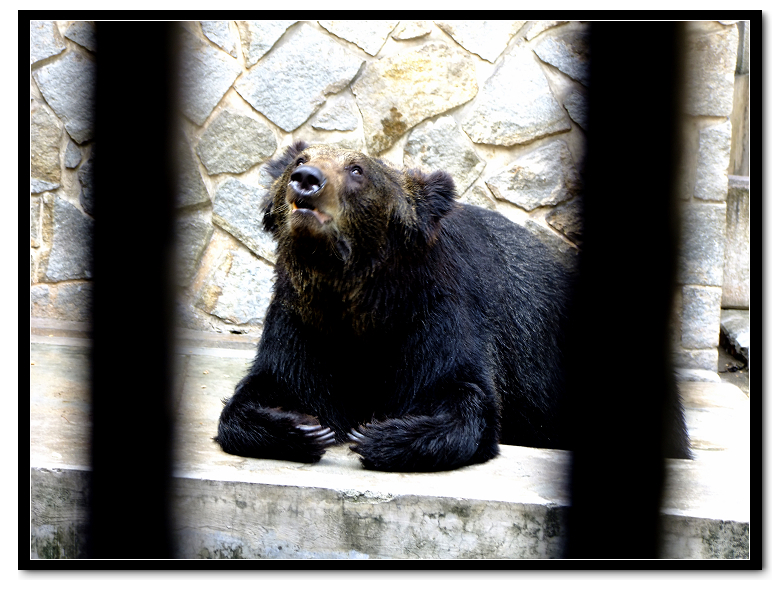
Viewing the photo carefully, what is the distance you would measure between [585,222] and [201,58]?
296cm

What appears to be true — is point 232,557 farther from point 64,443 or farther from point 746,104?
point 746,104

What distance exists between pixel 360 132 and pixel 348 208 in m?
1.91

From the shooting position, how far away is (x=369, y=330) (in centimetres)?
289

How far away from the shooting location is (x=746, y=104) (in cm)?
479

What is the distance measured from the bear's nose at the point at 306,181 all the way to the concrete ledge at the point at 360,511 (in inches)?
34.1

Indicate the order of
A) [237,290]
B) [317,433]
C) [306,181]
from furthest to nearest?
[237,290]
[317,433]
[306,181]

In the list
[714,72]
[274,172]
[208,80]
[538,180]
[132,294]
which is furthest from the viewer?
[538,180]

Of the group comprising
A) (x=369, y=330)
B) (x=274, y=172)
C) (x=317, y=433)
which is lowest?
(x=317, y=433)

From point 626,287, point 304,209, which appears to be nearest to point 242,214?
point 304,209

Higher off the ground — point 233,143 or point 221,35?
point 221,35

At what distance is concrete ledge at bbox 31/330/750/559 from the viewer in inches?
96.2

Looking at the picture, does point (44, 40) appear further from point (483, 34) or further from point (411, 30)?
point (483, 34)

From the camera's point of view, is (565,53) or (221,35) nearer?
(565,53)
